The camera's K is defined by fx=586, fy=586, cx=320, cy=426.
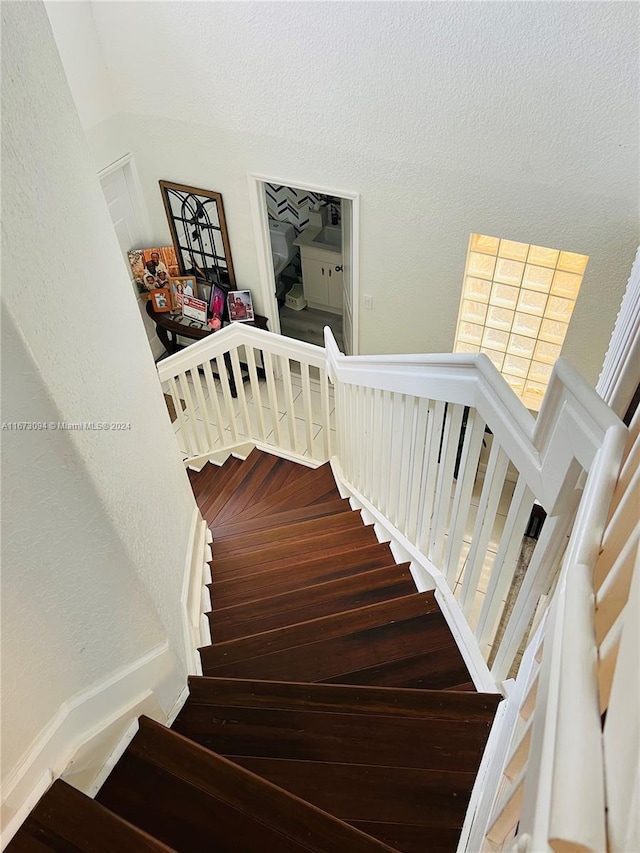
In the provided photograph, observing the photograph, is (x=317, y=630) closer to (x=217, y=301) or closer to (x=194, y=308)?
(x=217, y=301)

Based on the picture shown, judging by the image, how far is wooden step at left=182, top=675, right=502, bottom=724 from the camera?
1.61 metres

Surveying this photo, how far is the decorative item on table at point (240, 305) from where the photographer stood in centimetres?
510

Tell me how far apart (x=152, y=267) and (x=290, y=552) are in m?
3.50

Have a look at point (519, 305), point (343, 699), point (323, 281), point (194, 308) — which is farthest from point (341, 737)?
point (323, 281)

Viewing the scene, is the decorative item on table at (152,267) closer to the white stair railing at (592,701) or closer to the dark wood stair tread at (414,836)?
the dark wood stair tread at (414,836)

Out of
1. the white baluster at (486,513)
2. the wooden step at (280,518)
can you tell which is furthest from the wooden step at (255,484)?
the white baluster at (486,513)

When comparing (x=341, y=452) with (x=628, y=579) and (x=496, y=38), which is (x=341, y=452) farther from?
(x=628, y=579)

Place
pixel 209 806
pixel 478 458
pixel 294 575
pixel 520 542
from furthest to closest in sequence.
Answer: pixel 294 575 < pixel 478 458 < pixel 520 542 < pixel 209 806

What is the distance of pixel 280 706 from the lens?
1.71 metres

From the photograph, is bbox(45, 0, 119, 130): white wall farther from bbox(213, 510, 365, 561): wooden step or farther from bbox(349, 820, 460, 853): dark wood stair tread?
bbox(349, 820, 460, 853): dark wood stair tread

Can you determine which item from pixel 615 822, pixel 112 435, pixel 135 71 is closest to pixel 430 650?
pixel 112 435

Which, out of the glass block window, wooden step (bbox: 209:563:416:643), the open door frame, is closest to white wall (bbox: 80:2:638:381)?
the open door frame

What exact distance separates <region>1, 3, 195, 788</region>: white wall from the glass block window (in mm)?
2994

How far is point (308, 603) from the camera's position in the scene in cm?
226
